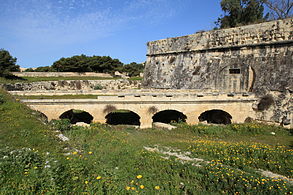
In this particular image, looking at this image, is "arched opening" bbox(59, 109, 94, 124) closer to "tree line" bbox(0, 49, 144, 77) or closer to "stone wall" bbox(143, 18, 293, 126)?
"stone wall" bbox(143, 18, 293, 126)

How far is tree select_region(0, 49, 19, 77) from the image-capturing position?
24.5 metres

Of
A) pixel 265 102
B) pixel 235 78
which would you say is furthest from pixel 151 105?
pixel 265 102

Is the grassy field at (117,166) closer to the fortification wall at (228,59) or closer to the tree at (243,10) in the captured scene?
the fortification wall at (228,59)

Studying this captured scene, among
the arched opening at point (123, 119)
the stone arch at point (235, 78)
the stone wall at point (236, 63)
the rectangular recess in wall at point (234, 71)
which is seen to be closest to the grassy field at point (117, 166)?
the arched opening at point (123, 119)

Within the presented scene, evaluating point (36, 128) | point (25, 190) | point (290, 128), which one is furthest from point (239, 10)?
point (25, 190)

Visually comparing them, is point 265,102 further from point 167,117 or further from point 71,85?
point 71,85

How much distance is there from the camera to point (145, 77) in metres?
28.6

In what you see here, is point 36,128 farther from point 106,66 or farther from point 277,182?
point 106,66

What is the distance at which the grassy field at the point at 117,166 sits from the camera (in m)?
5.18

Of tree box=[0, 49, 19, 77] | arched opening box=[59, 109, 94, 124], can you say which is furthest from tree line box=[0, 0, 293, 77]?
arched opening box=[59, 109, 94, 124]

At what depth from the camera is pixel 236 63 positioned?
66.5 ft

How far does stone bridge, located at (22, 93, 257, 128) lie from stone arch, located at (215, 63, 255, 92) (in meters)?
1.93

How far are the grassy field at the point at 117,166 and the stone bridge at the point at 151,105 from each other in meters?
3.97

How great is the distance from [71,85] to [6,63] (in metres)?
8.72
